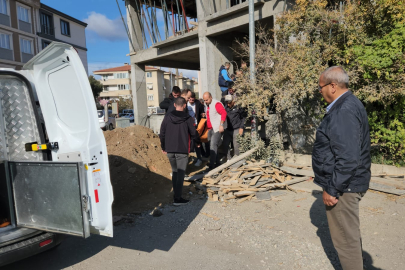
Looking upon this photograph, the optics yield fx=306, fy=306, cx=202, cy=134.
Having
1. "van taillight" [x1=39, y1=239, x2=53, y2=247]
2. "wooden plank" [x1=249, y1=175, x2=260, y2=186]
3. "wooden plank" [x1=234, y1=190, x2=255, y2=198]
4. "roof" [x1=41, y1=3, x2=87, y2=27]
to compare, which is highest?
"roof" [x1=41, y1=3, x2=87, y2=27]

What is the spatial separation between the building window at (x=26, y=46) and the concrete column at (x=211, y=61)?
33831 millimetres

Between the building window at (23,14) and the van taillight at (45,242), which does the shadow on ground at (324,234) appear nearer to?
the van taillight at (45,242)

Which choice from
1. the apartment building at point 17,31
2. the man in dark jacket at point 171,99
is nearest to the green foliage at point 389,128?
the man in dark jacket at point 171,99

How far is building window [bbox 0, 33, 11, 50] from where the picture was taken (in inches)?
1358

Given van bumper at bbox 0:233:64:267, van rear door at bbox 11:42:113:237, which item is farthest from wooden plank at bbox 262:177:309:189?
van bumper at bbox 0:233:64:267

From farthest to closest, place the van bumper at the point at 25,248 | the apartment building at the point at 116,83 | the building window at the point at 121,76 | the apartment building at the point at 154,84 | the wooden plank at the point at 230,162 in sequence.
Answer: the building window at the point at 121,76
the apartment building at the point at 116,83
the apartment building at the point at 154,84
the wooden plank at the point at 230,162
the van bumper at the point at 25,248

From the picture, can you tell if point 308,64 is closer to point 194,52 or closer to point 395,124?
point 395,124

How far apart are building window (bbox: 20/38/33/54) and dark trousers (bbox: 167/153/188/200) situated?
39121mm

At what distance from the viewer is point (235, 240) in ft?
14.3

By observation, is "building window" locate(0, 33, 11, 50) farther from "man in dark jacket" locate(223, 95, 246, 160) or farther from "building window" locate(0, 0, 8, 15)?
"man in dark jacket" locate(223, 95, 246, 160)

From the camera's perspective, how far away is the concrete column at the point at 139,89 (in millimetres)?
16734

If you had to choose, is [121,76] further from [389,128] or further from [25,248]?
[25,248]

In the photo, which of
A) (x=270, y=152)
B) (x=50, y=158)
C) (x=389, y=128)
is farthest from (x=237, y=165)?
(x=50, y=158)

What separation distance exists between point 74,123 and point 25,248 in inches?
56.8
